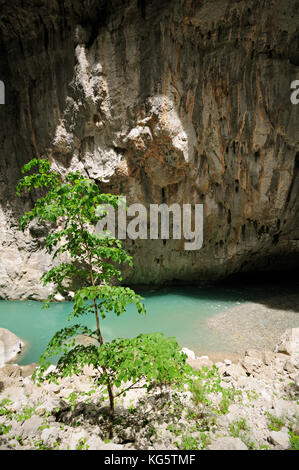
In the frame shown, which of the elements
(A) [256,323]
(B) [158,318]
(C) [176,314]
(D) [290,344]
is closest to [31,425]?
(D) [290,344]

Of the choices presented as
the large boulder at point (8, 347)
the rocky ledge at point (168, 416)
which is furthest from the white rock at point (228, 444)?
the large boulder at point (8, 347)

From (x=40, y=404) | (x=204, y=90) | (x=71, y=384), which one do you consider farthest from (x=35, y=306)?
(x=204, y=90)

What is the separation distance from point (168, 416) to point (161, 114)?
811cm

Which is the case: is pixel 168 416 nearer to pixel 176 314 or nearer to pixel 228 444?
pixel 228 444

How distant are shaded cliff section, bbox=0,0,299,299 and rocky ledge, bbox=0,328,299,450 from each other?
679 centimetres

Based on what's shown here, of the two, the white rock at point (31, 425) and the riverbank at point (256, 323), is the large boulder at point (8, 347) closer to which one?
the white rock at point (31, 425)

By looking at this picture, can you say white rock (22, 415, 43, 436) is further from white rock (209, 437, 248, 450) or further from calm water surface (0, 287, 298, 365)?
calm water surface (0, 287, 298, 365)

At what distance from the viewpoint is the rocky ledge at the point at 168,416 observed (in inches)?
89.5

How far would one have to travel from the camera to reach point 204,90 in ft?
25.9

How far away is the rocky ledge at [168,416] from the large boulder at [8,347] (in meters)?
1.91

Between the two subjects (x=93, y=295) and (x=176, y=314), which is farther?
(x=176, y=314)

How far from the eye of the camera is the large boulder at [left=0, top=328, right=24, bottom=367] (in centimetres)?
548

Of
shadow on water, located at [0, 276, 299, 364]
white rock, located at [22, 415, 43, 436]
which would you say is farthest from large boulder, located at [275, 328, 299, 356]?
white rock, located at [22, 415, 43, 436]

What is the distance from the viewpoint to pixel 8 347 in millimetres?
5699
